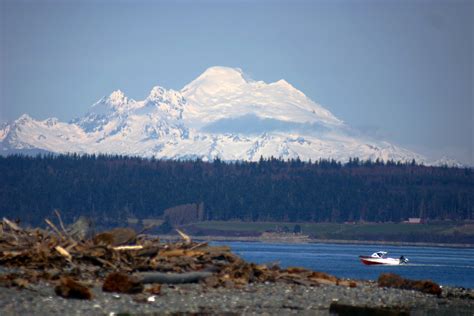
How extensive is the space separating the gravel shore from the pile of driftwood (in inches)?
26.7

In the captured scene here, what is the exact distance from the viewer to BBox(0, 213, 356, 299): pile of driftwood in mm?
43219

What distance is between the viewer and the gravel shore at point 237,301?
126 ft

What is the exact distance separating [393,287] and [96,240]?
1442 centimetres

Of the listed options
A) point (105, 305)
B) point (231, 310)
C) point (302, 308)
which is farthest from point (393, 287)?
point (105, 305)

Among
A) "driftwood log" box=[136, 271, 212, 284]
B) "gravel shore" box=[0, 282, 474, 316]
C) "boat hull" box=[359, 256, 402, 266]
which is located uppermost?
Result: "boat hull" box=[359, 256, 402, 266]

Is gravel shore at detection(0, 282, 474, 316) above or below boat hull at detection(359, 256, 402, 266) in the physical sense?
below

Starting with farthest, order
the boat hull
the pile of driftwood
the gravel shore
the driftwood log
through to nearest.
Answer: the boat hull
the driftwood log
the pile of driftwood
the gravel shore

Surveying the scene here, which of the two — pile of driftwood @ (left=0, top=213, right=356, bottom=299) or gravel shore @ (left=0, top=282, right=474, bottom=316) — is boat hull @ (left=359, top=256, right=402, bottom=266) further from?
pile of driftwood @ (left=0, top=213, right=356, bottom=299)

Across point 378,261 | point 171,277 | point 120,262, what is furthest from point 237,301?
point 378,261

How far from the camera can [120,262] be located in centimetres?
4675

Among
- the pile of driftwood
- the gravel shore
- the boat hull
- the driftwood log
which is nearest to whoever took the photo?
the gravel shore

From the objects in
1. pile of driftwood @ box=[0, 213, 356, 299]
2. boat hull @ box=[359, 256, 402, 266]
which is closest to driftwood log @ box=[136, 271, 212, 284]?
pile of driftwood @ box=[0, 213, 356, 299]

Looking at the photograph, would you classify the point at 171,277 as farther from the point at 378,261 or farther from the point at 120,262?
the point at 378,261

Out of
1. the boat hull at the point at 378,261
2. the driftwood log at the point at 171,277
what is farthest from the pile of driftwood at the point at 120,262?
the boat hull at the point at 378,261
